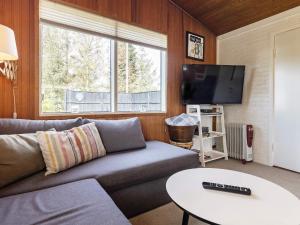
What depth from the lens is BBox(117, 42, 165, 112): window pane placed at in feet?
8.64

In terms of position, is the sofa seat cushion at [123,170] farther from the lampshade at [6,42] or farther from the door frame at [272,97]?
the door frame at [272,97]

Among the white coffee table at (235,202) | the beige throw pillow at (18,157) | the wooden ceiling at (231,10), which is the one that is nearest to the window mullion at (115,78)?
the beige throw pillow at (18,157)

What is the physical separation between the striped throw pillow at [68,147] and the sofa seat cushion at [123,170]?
0.06m

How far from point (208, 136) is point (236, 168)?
2.00 ft

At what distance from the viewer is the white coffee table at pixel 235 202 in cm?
91

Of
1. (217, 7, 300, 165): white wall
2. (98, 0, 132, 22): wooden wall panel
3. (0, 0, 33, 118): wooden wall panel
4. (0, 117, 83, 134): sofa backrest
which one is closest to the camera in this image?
(0, 117, 83, 134): sofa backrest

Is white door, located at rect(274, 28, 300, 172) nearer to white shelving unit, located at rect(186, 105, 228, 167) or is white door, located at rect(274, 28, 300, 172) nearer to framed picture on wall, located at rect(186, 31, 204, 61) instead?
white shelving unit, located at rect(186, 105, 228, 167)

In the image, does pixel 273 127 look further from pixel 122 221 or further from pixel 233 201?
pixel 122 221

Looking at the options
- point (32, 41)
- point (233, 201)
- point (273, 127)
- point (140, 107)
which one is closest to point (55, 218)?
point (233, 201)

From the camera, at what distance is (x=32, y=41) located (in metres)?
1.93

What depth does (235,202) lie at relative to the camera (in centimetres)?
106

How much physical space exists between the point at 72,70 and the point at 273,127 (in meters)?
3.00

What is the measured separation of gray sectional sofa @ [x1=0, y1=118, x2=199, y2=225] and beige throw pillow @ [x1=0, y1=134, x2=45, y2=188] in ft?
0.17

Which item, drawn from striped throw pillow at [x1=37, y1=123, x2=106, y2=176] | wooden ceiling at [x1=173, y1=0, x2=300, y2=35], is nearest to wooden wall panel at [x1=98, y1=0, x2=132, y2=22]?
wooden ceiling at [x1=173, y1=0, x2=300, y2=35]
